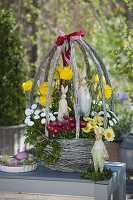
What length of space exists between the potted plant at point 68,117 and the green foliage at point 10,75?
2.65 m

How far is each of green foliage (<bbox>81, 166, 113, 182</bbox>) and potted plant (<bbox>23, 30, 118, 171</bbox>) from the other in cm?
12

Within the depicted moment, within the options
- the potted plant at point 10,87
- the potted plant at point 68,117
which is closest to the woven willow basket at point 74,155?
the potted plant at point 68,117

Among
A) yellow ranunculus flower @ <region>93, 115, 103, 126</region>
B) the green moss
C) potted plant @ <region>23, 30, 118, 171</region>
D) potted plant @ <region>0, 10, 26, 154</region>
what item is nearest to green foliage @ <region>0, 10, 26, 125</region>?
potted plant @ <region>0, 10, 26, 154</region>

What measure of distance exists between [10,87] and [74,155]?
3.05m

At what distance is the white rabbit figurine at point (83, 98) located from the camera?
3.20 meters

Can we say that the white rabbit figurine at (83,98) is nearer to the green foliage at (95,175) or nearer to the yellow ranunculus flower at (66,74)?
the yellow ranunculus flower at (66,74)

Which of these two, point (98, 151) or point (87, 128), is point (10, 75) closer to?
point (87, 128)

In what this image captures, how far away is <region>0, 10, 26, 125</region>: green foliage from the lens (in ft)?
19.7

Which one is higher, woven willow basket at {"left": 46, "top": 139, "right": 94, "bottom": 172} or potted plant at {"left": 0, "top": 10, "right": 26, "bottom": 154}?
potted plant at {"left": 0, "top": 10, "right": 26, "bottom": 154}

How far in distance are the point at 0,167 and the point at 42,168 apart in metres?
0.28

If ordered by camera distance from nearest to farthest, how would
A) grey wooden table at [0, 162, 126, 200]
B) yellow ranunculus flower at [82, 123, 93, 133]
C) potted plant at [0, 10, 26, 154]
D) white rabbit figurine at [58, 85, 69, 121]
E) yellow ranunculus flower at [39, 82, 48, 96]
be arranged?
1. grey wooden table at [0, 162, 126, 200]
2. yellow ranunculus flower at [82, 123, 93, 133]
3. white rabbit figurine at [58, 85, 69, 121]
4. yellow ranunculus flower at [39, 82, 48, 96]
5. potted plant at [0, 10, 26, 154]

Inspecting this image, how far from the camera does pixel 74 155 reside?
312 centimetres

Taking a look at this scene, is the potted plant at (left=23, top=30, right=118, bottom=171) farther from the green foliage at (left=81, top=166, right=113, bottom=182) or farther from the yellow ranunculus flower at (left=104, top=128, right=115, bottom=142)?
the green foliage at (left=81, top=166, right=113, bottom=182)

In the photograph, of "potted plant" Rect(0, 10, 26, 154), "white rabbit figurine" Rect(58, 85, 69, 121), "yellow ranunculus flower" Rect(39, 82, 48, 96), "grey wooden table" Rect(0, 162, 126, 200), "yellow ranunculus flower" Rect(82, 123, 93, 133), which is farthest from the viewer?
"potted plant" Rect(0, 10, 26, 154)
